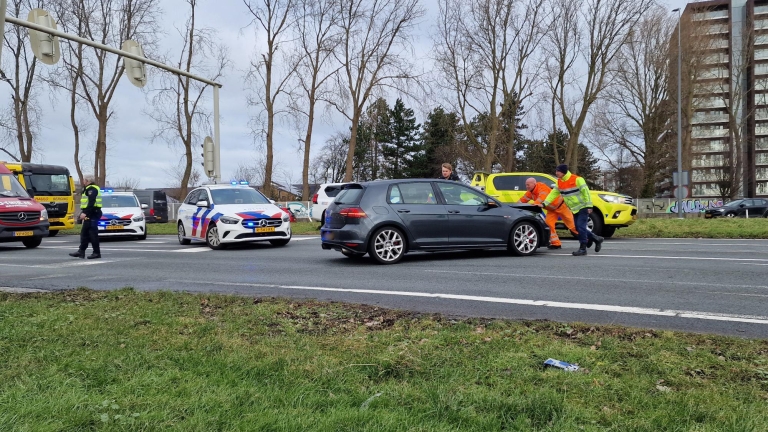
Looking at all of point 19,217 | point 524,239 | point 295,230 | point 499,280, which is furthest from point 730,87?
point 19,217

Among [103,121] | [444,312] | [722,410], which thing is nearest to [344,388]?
[722,410]

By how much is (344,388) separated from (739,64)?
52913mm

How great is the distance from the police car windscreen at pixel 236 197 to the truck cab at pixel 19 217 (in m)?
4.85

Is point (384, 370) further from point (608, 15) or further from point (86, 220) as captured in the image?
point (608, 15)

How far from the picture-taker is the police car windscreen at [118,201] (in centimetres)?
1912

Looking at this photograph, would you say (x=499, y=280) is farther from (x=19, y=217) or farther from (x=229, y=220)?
(x=19, y=217)

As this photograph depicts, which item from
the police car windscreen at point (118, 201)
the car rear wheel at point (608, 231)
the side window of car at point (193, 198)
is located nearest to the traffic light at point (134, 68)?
the side window of car at point (193, 198)

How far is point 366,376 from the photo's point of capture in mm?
3773

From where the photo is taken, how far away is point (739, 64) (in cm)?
4694

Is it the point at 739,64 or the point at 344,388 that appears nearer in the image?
the point at 344,388

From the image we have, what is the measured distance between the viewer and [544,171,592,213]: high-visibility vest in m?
11.4

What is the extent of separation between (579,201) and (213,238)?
8.35 m

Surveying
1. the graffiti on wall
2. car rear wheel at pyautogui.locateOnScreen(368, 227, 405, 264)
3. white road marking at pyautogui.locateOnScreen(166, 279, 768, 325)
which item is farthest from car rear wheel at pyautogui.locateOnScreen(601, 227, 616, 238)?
the graffiti on wall

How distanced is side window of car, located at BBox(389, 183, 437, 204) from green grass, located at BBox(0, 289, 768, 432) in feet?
16.7
